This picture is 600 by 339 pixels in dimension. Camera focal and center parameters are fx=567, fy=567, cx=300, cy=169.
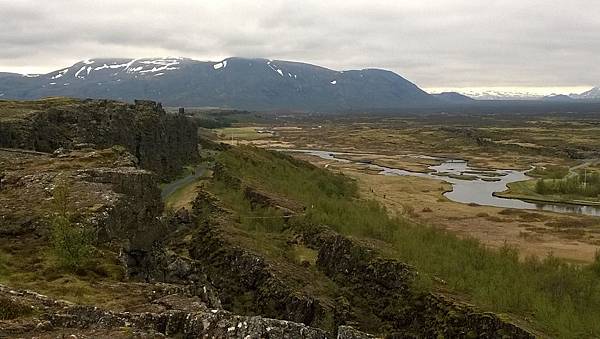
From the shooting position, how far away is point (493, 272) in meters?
48.0

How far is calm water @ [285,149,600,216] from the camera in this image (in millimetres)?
105625

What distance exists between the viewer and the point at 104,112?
70.2 meters

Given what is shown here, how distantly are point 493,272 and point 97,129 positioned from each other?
45.9 meters

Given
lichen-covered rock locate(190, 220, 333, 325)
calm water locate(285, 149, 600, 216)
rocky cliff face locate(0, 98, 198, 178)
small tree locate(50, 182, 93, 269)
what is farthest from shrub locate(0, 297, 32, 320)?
calm water locate(285, 149, 600, 216)

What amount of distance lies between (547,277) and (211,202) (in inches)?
1357

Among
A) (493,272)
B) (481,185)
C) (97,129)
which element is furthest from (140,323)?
(481,185)

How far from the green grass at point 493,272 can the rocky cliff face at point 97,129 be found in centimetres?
2068

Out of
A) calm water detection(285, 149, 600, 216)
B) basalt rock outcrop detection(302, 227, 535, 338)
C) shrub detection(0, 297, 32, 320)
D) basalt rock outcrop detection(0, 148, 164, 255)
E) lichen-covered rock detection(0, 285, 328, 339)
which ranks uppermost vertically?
basalt rock outcrop detection(0, 148, 164, 255)

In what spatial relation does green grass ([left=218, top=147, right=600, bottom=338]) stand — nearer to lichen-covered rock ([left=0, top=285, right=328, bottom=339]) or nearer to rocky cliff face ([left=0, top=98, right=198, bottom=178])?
rocky cliff face ([left=0, top=98, right=198, bottom=178])

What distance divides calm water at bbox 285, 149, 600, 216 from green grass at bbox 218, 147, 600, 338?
4360cm

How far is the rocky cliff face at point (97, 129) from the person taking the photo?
5766 cm

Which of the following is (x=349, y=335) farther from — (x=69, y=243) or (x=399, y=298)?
Result: (x=399, y=298)

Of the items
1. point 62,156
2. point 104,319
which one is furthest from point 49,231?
point 62,156

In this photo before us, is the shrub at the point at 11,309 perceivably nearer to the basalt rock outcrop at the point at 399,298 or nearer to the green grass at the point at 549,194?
the basalt rock outcrop at the point at 399,298
